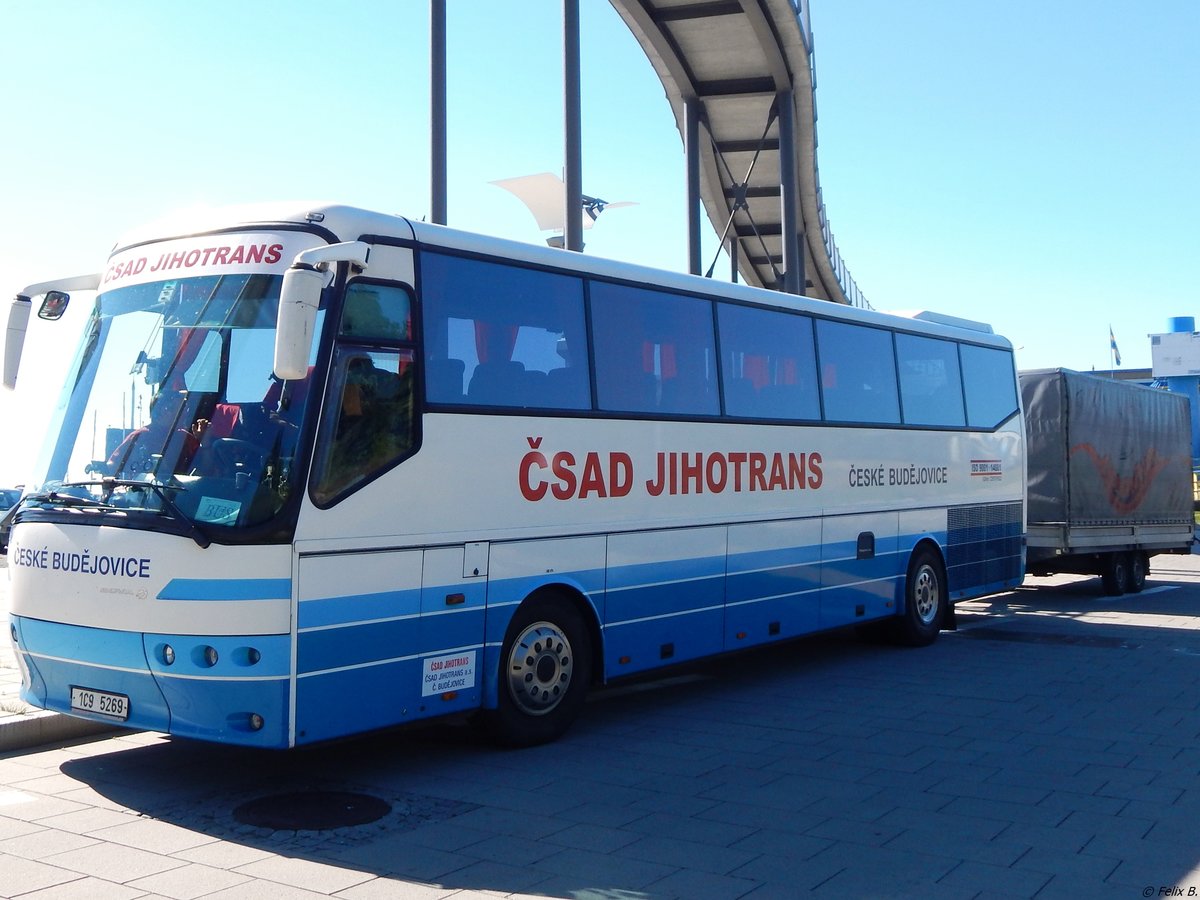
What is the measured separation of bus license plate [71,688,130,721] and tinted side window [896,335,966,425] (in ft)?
29.0

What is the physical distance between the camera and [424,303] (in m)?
7.68

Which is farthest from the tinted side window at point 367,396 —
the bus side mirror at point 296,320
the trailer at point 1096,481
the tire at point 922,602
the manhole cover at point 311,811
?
the trailer at point 1096,481

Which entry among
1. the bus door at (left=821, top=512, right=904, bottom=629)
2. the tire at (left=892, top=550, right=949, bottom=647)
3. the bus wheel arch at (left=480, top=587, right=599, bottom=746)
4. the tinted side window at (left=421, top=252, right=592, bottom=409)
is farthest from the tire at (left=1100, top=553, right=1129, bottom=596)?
the tinted side window at (left=421, top=252, right=592, bottom=409)

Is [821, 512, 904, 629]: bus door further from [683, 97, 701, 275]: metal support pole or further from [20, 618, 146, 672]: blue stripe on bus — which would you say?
[683, 97, 701, 275]: metal support pole

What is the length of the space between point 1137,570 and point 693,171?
44.3 feet

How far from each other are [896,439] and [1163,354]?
2460 inches

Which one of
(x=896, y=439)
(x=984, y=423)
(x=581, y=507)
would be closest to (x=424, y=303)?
(x=581, y=507)

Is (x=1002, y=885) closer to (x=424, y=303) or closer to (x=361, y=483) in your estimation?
(x=361, y=483)

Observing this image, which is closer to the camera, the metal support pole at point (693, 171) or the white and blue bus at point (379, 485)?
the white and blue bus at point (379, 485)

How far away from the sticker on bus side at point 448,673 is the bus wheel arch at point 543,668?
0.29 metres

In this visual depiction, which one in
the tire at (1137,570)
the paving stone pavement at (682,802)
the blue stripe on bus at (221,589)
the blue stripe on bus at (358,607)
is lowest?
the paving stone pavement at (682,802)

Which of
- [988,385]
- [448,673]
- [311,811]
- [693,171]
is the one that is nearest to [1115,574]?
[988,385]

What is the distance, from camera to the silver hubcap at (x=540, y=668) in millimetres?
8281

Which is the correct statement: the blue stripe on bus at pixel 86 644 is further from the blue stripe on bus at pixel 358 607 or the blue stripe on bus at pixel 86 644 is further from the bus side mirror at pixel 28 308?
the bus side mirror at pixel 28 308
